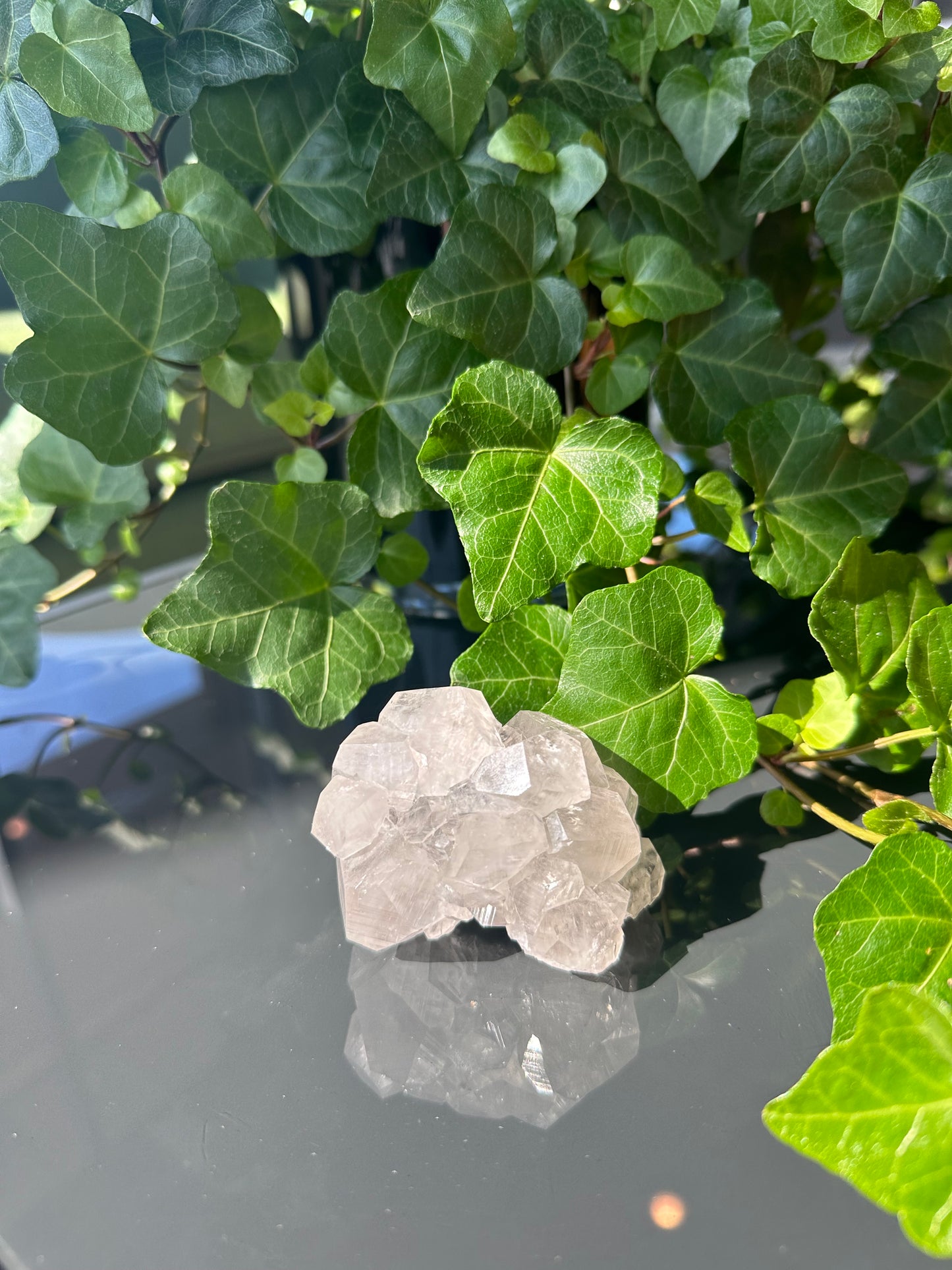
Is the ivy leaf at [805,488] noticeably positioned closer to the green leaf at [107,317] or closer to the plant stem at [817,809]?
the plant stem at [817,809]

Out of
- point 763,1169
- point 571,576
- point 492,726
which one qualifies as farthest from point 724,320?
point 763,1169

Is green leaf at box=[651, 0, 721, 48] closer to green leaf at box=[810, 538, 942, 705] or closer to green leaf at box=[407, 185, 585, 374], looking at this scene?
green leaf at box=[407, 185, 585, 374]

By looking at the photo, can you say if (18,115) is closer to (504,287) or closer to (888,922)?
(504,287)

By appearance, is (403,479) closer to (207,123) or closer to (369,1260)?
(207,123)

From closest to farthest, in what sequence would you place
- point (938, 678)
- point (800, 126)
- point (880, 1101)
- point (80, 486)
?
1. point (880, 1101)
2. point (938, 678)
3. point (800, 126)
4. point (80, 486)

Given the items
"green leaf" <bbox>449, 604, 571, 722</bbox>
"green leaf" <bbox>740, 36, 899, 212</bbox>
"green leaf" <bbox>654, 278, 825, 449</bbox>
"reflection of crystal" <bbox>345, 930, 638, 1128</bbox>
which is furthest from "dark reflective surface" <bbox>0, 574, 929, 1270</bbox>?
"green leaf" <bbox>740, 36, 899, 212</bbox>

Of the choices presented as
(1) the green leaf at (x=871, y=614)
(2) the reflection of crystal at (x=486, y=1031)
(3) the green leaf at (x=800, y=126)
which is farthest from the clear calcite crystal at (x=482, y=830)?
(3) the green leaf at (x=800, y=126)

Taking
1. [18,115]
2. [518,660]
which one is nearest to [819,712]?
[518,660]
